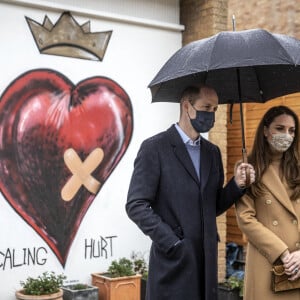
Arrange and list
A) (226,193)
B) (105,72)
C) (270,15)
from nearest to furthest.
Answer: (226,193)
(105,72)
(270,15)

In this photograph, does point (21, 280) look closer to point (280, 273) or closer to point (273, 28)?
point (280, 273)

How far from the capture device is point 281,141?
4.18 metres

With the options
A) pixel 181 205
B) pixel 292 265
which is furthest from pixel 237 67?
pixel 292 265

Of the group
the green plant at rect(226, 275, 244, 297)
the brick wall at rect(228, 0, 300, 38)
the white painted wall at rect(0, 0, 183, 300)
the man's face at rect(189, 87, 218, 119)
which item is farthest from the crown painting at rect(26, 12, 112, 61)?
the brick wall at rect(228, 0, 300, 38)

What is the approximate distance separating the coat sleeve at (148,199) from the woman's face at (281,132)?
2.87 ft

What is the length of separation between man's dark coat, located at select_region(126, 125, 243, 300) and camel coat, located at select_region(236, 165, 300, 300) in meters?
0.40

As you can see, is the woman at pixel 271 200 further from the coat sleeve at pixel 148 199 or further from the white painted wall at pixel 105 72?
the white painted wall at pixel 105 72

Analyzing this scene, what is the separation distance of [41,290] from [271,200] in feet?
9.81

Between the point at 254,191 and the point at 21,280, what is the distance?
3246 millimetres

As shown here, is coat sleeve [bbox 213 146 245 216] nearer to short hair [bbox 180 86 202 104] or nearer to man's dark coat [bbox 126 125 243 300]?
man's dark coat [bbox 126 125 243 300]

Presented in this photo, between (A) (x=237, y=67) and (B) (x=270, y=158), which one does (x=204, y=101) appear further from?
(B) (x=270, y=158)

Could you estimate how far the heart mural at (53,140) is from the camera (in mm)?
6504

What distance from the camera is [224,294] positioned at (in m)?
7.32

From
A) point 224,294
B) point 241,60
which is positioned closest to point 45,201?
point 224,294
